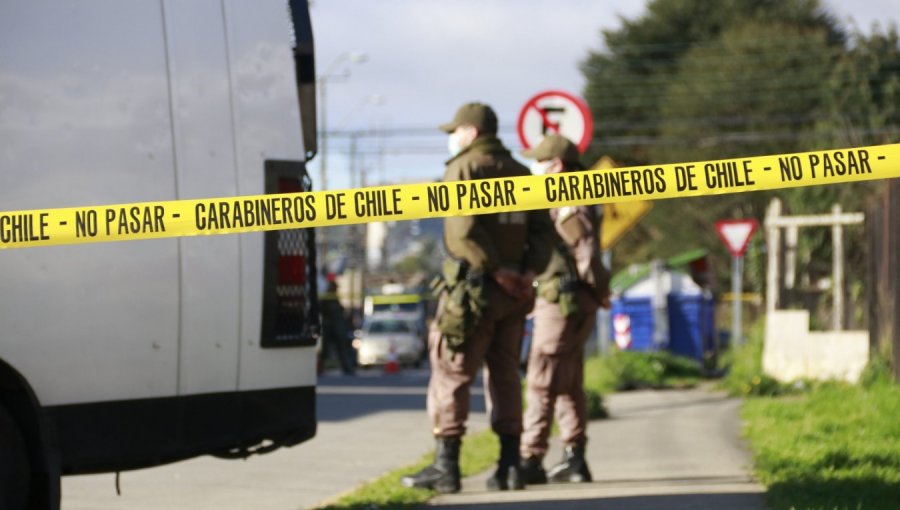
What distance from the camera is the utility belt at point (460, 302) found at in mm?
7965

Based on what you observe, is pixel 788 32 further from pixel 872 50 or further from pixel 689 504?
pixel 689 504

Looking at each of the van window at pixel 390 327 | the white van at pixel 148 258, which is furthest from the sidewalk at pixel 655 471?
the van window at pixel 390 327

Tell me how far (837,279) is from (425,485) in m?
10.0

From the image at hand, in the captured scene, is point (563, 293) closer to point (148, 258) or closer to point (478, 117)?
point (478, 117)

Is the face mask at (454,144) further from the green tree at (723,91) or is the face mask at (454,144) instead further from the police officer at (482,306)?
the green tree at (723,91)

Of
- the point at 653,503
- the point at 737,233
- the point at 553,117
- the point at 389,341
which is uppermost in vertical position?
the point at 553,117

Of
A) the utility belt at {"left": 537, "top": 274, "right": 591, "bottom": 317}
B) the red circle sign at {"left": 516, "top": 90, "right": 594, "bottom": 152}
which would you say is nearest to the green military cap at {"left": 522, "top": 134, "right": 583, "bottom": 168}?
the utility belt at {"left": 537, "top": 274, "right": 591, "bottom": 317}

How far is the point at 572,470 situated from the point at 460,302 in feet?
4.22

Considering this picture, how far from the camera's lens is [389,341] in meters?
40.6

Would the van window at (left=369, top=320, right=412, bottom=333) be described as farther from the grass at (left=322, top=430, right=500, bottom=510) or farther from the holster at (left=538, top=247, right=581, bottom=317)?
the holster at (left=538, top=247, right=581, bottom=317)

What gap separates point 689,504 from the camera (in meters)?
7.46

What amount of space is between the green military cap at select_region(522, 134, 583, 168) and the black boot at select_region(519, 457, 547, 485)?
1484 millimetres

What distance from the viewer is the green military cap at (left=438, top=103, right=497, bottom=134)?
830 centimetres

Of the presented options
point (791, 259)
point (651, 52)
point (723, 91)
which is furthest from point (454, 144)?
point (651, 52)
